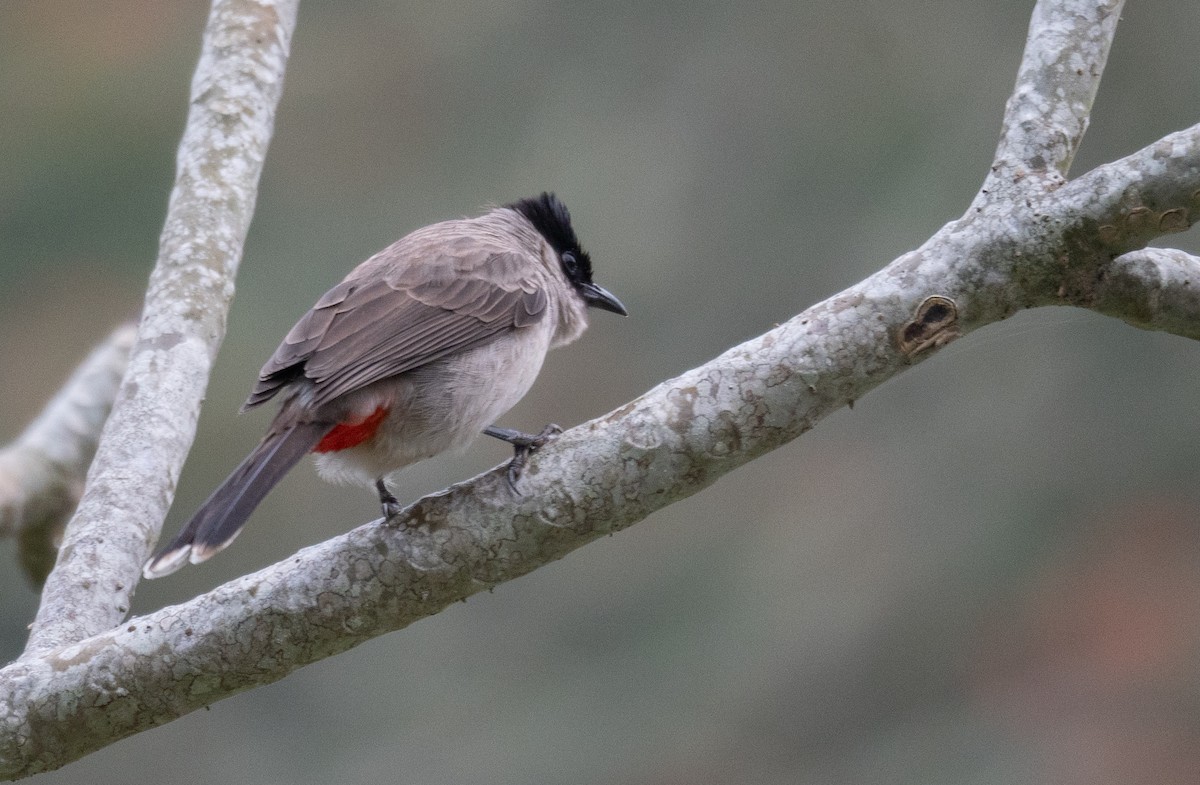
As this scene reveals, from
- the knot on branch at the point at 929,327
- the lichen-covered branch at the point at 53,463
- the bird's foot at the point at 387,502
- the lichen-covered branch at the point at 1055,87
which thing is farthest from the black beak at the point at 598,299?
the lichen-covered branch at the point at 53,463

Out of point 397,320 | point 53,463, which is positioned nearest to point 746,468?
point 53,463

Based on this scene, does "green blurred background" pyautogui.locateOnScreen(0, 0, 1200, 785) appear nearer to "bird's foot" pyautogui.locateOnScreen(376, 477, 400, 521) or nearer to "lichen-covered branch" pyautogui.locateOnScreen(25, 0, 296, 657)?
"lichen-covered branch" pyautogui.locateOnScreen(25, 0, 296, 657)

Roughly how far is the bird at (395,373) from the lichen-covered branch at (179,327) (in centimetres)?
23

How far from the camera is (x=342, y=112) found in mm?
10055

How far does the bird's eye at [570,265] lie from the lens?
153 inches

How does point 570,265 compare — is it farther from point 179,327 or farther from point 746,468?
point 746,468

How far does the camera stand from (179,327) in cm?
316

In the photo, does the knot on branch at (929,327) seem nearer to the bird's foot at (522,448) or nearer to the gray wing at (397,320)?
the bird's foot at (522,448)

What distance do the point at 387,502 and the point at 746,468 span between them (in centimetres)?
607

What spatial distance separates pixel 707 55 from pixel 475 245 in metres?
6.73

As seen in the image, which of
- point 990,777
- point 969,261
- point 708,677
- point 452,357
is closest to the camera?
point 969,261

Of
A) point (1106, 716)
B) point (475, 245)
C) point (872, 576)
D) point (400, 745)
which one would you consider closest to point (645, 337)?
point (872, 576)

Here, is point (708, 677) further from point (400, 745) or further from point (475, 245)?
point (475, 245)

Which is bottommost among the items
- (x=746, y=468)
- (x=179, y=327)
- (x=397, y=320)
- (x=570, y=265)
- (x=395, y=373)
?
(x=395, y=373)
